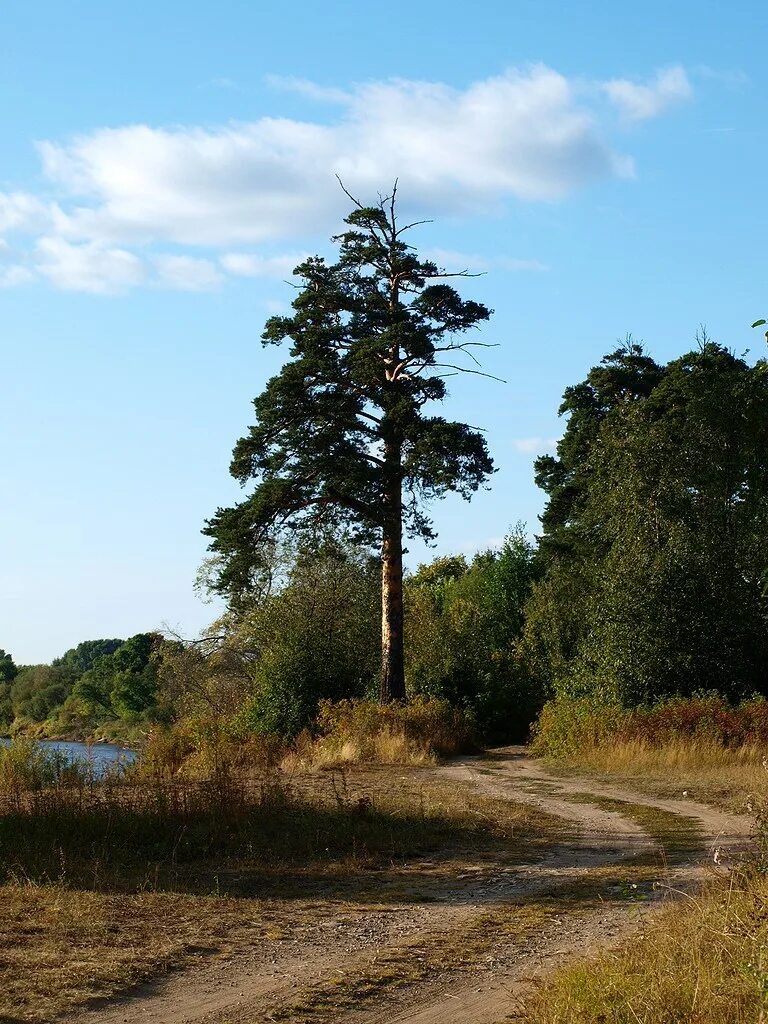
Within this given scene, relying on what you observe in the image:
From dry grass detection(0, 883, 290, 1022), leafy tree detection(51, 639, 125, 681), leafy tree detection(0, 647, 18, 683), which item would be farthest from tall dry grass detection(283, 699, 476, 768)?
leafy tree detection(51, 639, 125, 681)

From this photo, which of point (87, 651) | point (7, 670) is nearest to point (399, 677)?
point (7, 670)

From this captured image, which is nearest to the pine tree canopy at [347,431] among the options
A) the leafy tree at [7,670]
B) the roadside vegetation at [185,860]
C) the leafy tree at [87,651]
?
the roadside vegetation at [185,860]

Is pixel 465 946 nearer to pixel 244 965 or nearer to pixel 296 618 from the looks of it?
pixel 244 965

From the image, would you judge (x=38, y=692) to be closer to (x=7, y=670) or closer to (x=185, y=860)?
(x=7, y=670)

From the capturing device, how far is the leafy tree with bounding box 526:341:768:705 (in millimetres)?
28906

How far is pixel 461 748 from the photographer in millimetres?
30625

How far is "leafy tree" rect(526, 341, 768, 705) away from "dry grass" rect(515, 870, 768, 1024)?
18.0m

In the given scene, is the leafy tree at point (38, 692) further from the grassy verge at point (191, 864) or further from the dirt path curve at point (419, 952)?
the dirt path curve at point (419, 952)

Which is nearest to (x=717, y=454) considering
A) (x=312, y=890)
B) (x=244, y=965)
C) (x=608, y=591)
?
(x=608, y=591)

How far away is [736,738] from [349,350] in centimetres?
1595

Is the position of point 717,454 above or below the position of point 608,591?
above

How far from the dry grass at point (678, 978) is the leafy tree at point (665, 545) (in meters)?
18.0

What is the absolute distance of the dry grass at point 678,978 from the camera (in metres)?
6.37

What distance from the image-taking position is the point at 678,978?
6770mm
